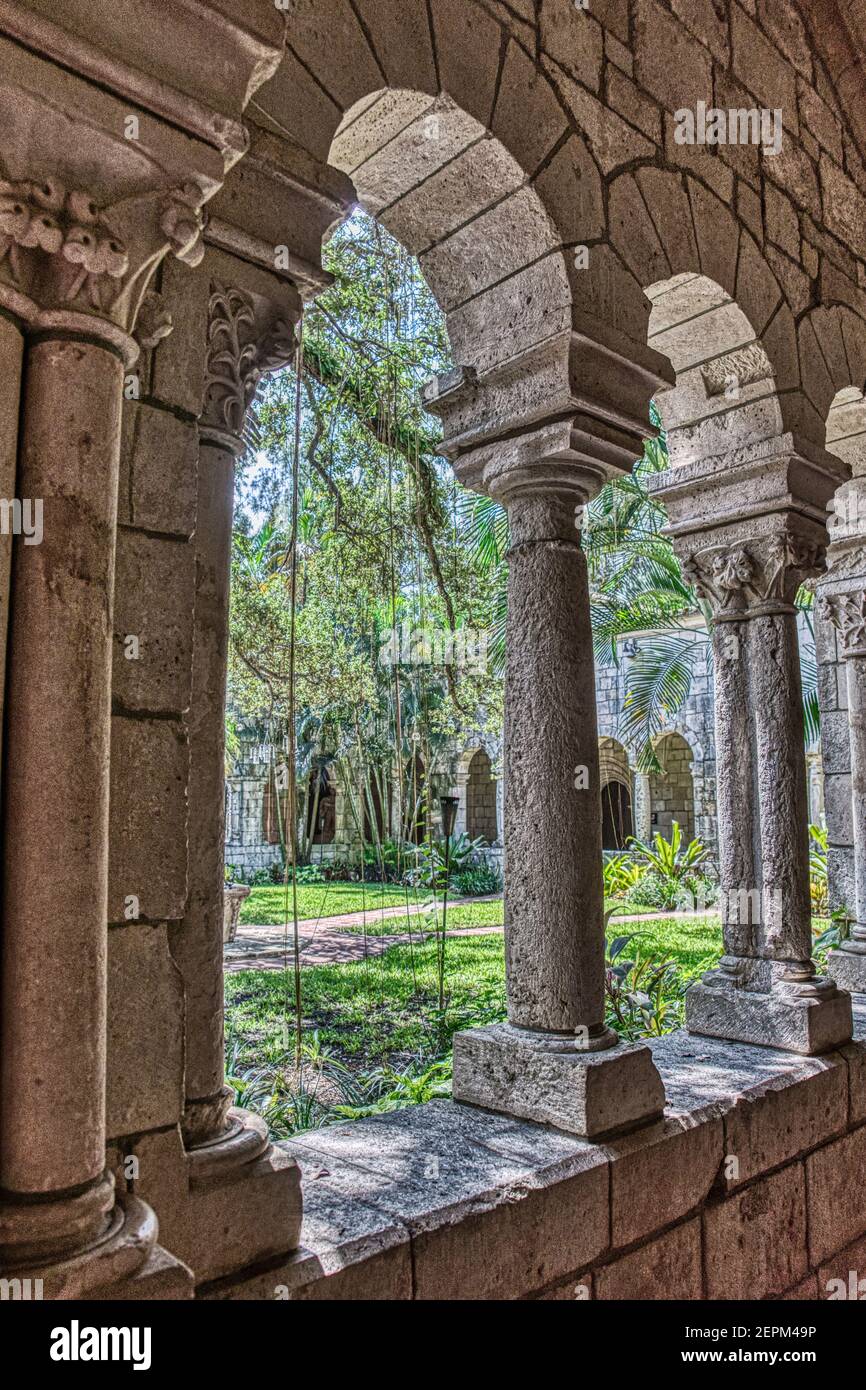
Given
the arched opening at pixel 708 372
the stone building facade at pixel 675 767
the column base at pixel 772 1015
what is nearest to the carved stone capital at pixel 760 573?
the arched opening at pixel 708 372

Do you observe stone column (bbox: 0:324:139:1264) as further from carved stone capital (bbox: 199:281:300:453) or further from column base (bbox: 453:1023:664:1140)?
column base (bbox: 453:1023:664:1140)

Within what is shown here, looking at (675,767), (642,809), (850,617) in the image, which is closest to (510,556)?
(850,617)

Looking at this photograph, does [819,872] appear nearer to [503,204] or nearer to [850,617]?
[850,617]

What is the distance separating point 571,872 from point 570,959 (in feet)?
0.63

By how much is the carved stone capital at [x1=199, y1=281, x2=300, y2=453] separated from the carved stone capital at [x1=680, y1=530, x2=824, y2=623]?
1.91 meters

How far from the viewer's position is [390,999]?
5.52m

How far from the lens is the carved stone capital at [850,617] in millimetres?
3922

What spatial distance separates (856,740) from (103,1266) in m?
3.53

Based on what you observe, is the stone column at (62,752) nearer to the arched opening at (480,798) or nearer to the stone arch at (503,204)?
the stone arch at (503,204)

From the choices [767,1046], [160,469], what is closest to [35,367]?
[160,469]

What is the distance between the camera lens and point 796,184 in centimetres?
337

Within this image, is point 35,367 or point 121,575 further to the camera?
point 121,575

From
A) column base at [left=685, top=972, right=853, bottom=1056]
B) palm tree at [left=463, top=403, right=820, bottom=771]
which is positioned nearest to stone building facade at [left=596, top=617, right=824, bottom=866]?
palm tree at [left=463, top=403, right=820, bottom=771]
